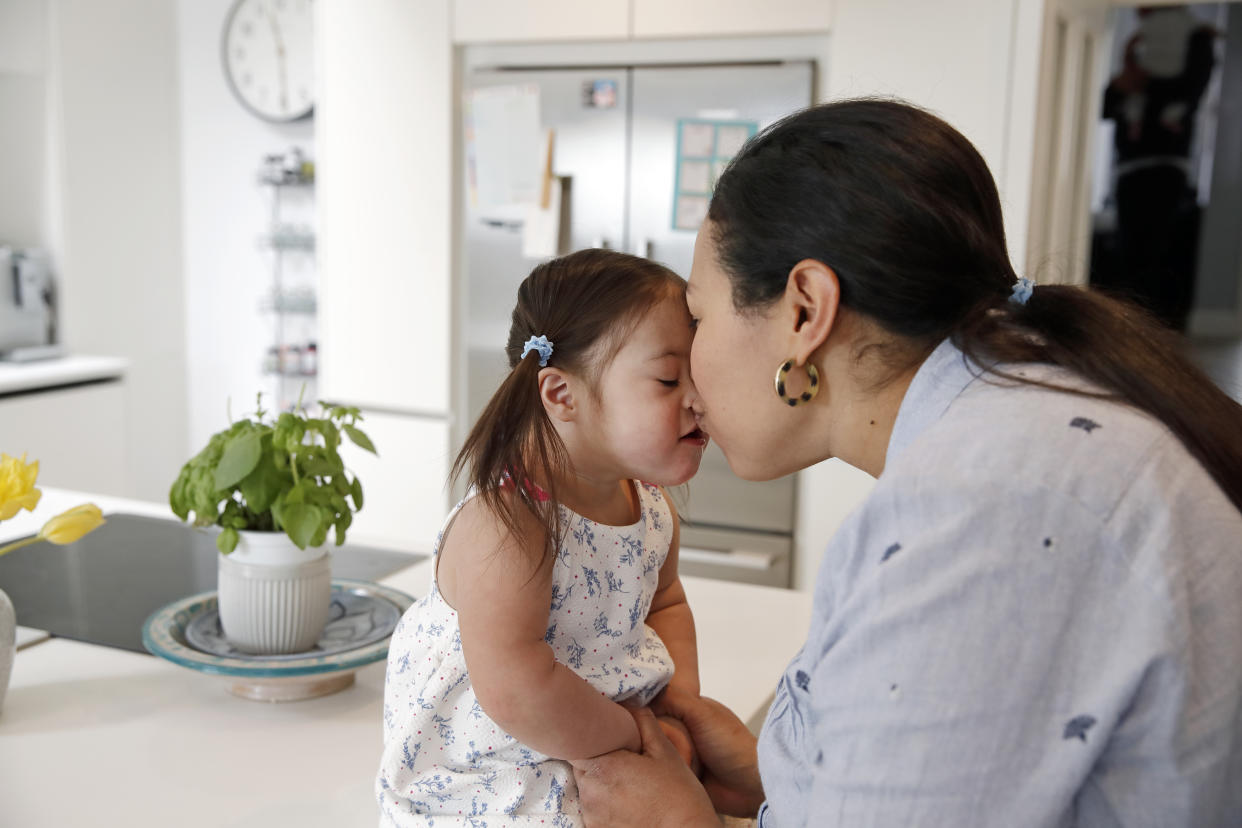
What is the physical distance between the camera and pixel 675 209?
2.93 meters

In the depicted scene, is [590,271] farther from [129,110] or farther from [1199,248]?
[1199,248]

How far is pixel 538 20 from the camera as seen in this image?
304 cm

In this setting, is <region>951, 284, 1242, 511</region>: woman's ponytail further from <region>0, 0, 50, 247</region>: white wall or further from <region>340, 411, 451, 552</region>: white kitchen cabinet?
<region>0, 0, 50, 247</region>: white wall

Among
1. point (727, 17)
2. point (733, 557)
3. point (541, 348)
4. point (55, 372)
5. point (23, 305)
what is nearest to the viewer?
point (541, 348)

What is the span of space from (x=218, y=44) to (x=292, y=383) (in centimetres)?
137

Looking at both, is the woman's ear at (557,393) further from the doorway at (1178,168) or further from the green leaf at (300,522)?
the doorway at (1178,168)

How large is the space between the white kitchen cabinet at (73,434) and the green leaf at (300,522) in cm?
275

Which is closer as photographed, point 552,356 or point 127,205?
point 552,356

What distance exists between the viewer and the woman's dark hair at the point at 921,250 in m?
0.79

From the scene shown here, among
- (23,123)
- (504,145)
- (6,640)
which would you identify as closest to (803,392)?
(6,640)

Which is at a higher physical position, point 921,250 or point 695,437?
point 921,250

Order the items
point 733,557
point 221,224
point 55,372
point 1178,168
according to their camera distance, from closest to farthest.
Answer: point 733,557 → point 55,372 → point 221,224 → point 1178,168

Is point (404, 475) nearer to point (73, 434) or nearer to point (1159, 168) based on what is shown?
point (73, 434)

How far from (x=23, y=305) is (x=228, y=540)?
10.7ft
